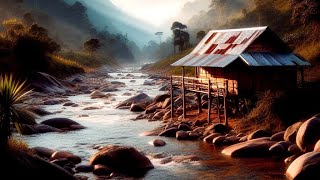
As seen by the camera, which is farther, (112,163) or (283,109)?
(283,109)

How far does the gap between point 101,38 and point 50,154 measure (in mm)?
146108

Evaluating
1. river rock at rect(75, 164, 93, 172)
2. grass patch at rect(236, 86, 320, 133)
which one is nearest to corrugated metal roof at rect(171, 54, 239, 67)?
grass patch at rect(236, 86, 320, 133)

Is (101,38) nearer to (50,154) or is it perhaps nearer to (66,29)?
(66,29)

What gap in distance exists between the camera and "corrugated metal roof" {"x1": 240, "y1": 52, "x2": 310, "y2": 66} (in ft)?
84.4

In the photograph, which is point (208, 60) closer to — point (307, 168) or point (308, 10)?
point (307, 168)

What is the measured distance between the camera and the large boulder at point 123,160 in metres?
Answer: 18.4

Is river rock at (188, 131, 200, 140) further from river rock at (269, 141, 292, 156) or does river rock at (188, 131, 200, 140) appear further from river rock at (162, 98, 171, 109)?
river rock at (162, 98, 171, 109)

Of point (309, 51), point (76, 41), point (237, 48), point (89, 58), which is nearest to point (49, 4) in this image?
point (76, 41)

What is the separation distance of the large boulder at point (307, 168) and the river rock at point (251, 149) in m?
3.65

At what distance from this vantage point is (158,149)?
22.8 meters

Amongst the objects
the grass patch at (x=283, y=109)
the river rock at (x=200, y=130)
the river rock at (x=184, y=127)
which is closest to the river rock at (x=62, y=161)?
the river rock at (x=200, y=130)

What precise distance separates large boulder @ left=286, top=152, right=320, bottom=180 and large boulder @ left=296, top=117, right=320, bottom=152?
311cm

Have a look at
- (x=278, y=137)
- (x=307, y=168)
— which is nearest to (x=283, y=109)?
(x=278, y=137)

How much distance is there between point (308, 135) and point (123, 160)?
8.91 metres
